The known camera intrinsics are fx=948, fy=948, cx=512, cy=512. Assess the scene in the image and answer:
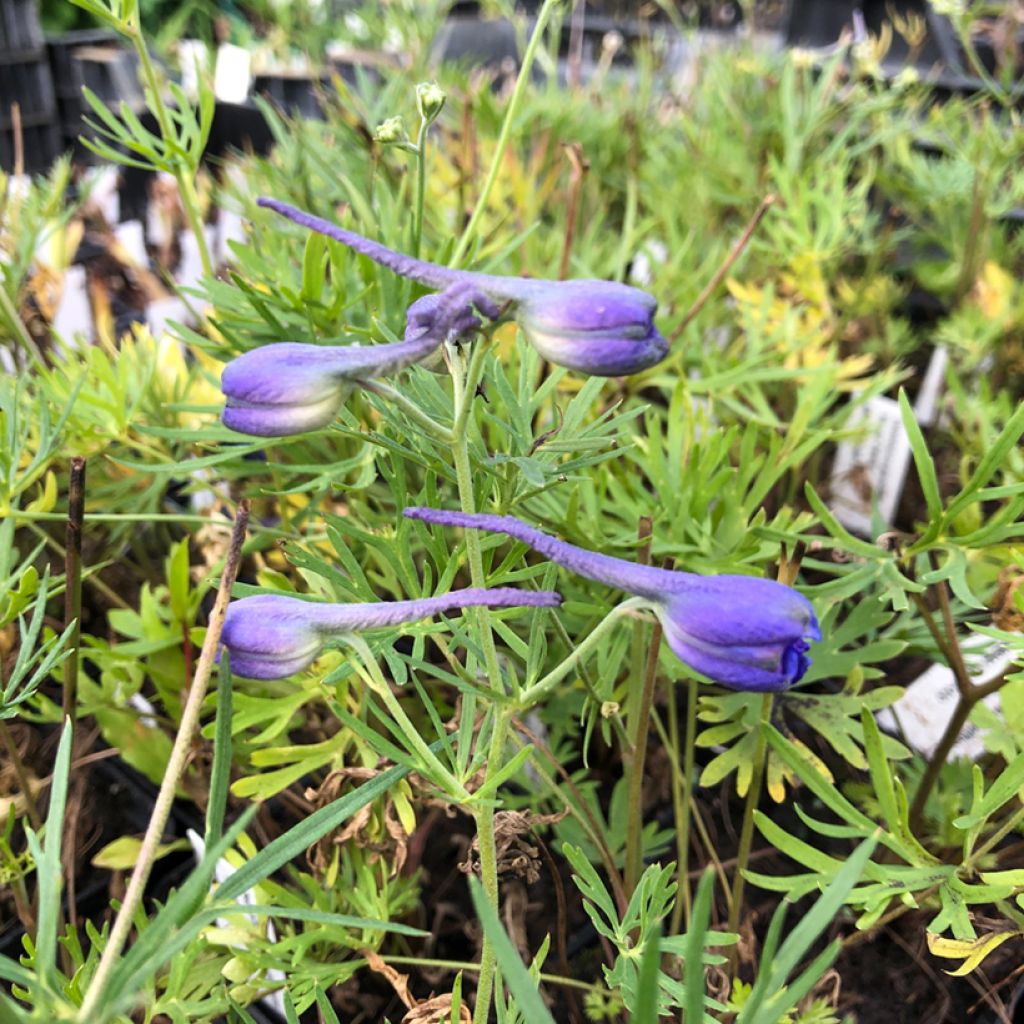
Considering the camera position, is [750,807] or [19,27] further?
[19,27]

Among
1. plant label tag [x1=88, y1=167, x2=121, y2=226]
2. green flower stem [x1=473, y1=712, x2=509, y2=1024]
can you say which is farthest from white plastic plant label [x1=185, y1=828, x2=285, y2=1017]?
plant label tag [x1=88, y1=167, x2=121, y2=226]

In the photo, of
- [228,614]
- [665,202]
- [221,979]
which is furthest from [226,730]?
[665,202]

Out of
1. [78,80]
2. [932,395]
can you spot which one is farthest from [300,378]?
[78,80]

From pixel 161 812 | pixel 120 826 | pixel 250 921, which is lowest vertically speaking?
pixel 120 826

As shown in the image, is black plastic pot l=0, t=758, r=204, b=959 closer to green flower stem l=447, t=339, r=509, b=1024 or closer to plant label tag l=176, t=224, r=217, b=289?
green flower stem l=447, t=339, r=509, b=1024

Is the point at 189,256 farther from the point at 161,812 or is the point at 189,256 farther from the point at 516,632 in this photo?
the point at 161,812

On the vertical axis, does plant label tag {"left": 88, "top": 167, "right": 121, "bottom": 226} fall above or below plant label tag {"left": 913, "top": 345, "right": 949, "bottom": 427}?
above

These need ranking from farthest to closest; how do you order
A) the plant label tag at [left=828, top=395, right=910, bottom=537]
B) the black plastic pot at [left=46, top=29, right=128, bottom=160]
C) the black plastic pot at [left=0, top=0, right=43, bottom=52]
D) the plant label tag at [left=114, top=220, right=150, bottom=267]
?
the black plastic pot at [left=46, top=29, right=128, bottom=160], the black plastic pot at [left=0, top=0, right=43, bottom=52], the plant label tag at [left=114, top=220, right=150, bottom=267], the plant label tag at [left=828, top=395, right=910, bottom=537]
